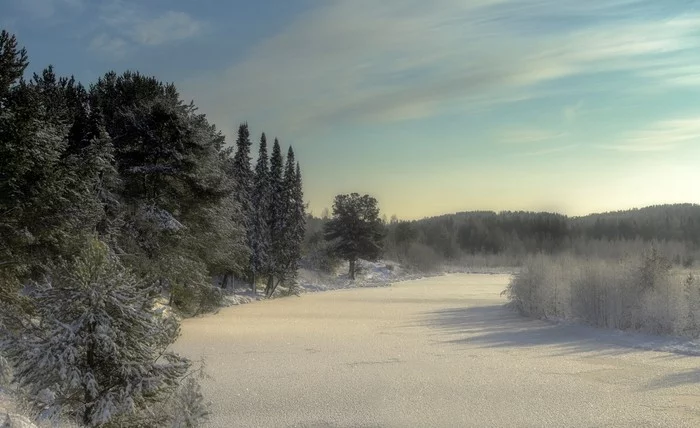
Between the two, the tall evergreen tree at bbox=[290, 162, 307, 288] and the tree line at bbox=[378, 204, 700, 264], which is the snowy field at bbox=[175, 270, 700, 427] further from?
the tree line at bbox=[378, 204, 700, 264]

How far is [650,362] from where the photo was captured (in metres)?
15.2

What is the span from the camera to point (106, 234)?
18.8 meters

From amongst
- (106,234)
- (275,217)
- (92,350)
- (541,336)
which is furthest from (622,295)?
(275,217)

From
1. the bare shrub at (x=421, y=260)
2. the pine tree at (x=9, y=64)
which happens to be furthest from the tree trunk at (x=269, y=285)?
the bare shrub at (x=421, y=260)

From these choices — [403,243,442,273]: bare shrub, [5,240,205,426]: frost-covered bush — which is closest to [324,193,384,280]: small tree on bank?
[403,243,442,273]: bare shrub

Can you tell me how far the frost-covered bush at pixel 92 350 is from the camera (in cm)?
585

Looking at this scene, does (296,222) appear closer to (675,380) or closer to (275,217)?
(275,217)

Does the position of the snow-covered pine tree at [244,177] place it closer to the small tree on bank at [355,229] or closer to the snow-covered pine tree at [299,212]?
the snow-covered pine tree at [299,212]

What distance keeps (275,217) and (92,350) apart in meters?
34.8

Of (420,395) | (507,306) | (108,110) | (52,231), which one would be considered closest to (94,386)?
(420,395)

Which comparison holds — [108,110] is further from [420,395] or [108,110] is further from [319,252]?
[319,252]

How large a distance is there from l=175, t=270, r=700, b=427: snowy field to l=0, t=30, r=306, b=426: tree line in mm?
2603

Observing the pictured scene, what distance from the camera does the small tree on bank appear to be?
6000cm

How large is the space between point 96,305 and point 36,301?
838 mm
